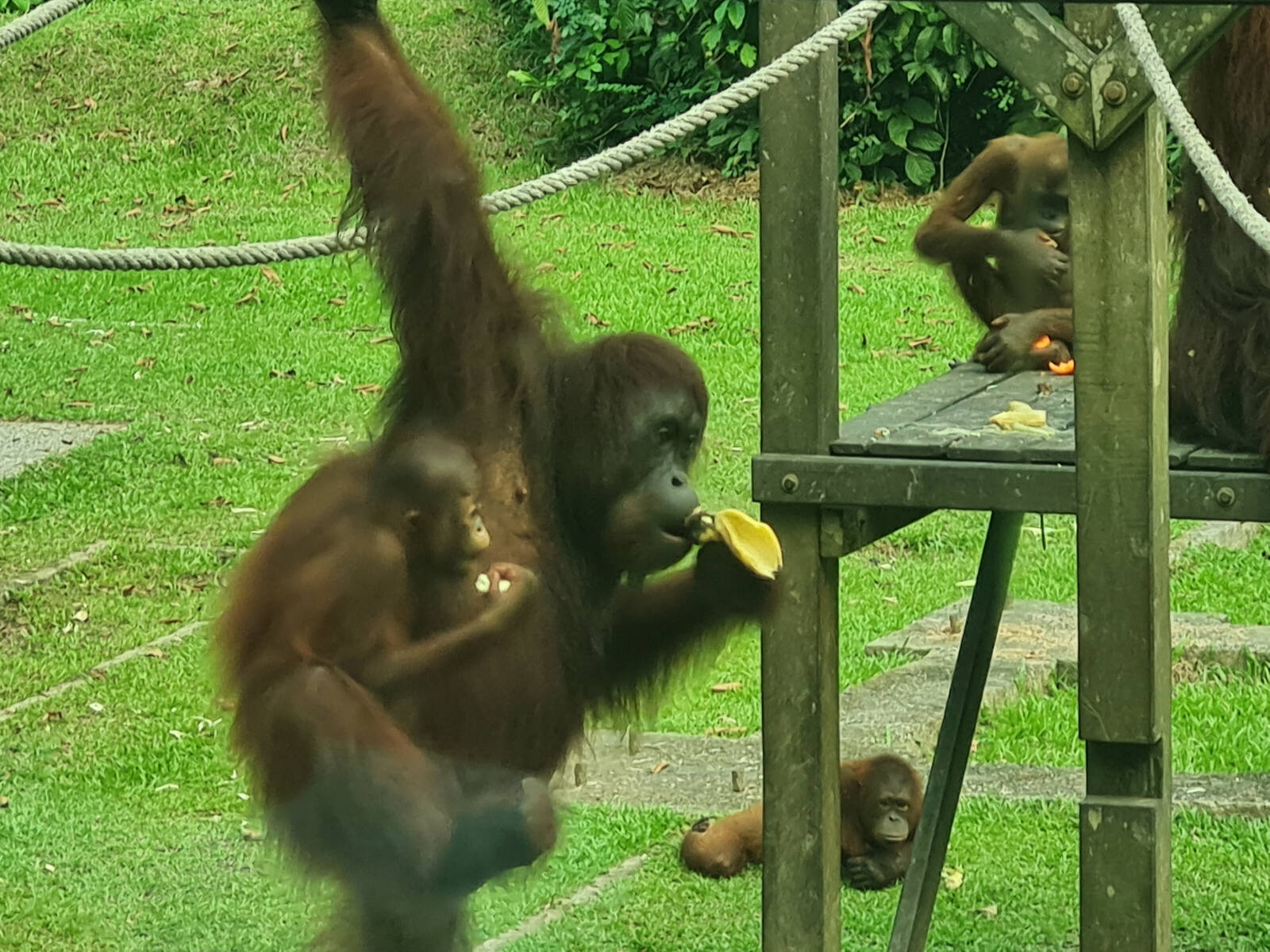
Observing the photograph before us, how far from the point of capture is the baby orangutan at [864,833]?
4.51 meters

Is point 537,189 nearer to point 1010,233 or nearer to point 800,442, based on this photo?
point 800,442

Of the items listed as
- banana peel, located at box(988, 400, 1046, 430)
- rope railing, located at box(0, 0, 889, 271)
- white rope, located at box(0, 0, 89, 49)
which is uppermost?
white rope, located at box(0, 0, 89, 49)

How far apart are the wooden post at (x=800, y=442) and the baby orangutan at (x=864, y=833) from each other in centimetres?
98

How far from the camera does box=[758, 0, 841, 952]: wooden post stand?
10.8 feet

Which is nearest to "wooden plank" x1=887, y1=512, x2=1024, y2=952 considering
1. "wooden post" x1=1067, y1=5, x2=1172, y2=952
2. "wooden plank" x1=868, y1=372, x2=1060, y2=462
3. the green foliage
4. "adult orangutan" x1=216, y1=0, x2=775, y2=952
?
"wooden plank" x1=868, y1=372, x2=1060, y2=462

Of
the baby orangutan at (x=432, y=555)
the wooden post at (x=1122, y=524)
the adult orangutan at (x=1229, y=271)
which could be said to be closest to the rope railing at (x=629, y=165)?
the wooden post at (x=1122, y=524)

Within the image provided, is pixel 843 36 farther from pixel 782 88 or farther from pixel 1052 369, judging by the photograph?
pixel 1052 369

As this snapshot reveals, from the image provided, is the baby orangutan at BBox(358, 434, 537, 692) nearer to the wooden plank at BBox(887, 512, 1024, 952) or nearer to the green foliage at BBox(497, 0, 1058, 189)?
the wooden plank at BBox(887, 512, 1024, 952)

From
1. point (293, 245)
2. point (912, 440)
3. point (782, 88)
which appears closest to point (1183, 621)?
point (912, 440)

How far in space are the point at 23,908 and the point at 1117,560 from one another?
2.58 metres

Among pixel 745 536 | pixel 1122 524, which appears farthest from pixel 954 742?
pixel 1122 524

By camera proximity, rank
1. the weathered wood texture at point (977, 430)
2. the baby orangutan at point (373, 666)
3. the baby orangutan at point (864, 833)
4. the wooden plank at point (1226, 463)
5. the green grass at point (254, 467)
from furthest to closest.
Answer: the baby orangutan at point (864, 833) < the green grass at point (254, 467) < the wooden plank at point (1226, 463) < the weathered wood texture at point (977, 430) < the baby orangutan at point (373, 666)

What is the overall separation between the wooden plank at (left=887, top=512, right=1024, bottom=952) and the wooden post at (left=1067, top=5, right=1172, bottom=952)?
934mm

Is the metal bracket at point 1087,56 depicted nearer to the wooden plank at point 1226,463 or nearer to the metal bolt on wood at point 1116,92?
the metal bolt on wood at point 1116,92
